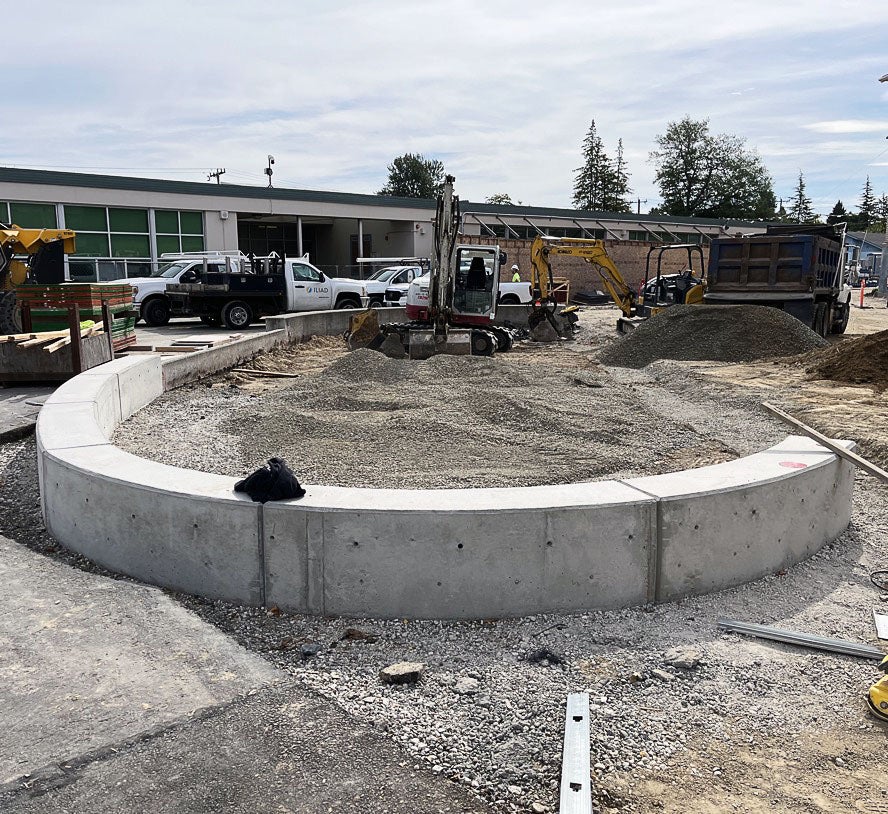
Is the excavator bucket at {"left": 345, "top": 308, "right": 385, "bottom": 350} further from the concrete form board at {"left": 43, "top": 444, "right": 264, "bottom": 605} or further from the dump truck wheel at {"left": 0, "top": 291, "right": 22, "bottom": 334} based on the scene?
the concrete form board at {"left": 43, "top": 444, "right": 264, "bottom": 605}

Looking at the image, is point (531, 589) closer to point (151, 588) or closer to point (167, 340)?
point (151, 588)

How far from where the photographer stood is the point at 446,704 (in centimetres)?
343

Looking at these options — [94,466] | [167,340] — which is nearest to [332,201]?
[167,340]

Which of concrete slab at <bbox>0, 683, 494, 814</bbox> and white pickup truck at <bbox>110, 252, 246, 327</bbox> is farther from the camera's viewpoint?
white pickup truck at <bbox>110, 252, 246, 327</bbox>

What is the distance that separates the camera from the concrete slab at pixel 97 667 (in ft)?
10.3

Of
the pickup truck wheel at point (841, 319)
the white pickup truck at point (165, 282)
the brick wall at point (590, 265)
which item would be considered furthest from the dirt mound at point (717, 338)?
the brick wall at point (590, 265)

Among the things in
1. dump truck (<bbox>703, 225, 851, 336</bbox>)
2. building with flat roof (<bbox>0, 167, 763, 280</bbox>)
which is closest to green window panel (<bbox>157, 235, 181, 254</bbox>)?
building with flat roof (<bbox>0, 167, 763, 280</bbox>)

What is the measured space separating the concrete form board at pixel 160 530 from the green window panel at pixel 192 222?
31.0 meters

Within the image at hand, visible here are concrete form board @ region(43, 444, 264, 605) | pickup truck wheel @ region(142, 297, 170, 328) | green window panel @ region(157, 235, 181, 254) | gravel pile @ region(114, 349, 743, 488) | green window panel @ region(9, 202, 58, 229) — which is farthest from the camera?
green window panel @ region(157, 235, 181, 254)

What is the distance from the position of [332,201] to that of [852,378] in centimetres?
3050

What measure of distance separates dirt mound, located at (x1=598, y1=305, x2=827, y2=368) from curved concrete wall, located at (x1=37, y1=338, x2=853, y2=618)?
1123 centimetres

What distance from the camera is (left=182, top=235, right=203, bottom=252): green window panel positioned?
111 ft

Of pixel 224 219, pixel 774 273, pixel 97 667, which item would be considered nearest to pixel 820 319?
pixel 774 273

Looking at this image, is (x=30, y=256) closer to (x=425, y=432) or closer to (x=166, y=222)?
(x=425, y=432)
